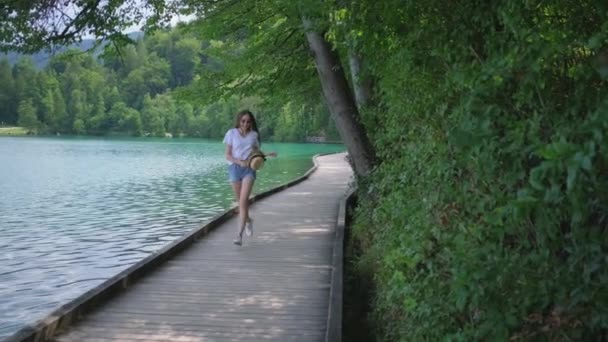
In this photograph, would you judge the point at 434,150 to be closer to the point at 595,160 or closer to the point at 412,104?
the point at 412,104

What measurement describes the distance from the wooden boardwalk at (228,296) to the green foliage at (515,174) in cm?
198

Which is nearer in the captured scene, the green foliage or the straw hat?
the green foliage

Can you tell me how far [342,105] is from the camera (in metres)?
9.95

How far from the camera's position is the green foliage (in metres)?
1.97

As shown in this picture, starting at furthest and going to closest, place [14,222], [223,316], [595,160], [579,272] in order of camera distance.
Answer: [14,222] → [223,316] → [579,272] → [595,160]

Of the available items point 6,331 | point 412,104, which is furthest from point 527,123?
point 6,331

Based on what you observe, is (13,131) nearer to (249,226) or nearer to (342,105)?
(342,105)

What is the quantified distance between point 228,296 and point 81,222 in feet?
38.6

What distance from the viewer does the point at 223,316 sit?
542 centimetres

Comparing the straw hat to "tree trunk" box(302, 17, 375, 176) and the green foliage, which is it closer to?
"tree trunk" box(302, 17, 375, 176)

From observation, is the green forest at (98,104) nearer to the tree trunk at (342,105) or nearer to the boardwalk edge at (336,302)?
the tree trunk at (342,105)

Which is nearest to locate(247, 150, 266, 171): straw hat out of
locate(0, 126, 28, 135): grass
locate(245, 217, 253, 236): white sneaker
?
locate(245, 217, 253, 236): white sneaker

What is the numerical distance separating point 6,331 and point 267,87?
7.74 meters

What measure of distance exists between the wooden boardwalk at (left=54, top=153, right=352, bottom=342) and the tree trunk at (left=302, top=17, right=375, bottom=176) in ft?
4.71
